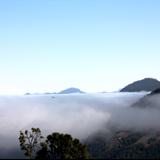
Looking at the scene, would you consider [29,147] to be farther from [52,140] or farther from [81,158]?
[81,158]

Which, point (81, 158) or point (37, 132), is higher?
point (37, 132)

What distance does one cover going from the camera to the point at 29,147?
600ft

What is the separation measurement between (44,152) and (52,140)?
6515 millimetres

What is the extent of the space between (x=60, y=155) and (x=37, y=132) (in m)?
14.8

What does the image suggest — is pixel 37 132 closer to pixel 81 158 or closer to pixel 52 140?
pixel 52 140

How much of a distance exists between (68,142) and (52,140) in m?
7.00

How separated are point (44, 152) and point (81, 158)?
1673cm

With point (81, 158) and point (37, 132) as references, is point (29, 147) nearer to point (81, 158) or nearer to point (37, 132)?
point (37, 132)

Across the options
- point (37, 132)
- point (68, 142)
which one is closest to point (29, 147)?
point (37, 132)

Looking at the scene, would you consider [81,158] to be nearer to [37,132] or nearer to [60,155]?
[60,155]

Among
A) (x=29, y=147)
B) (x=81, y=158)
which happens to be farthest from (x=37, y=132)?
(x=81, y=158)

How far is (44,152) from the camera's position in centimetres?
17925

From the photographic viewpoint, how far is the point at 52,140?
584 feet

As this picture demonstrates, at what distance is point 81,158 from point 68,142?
883 centimetres
